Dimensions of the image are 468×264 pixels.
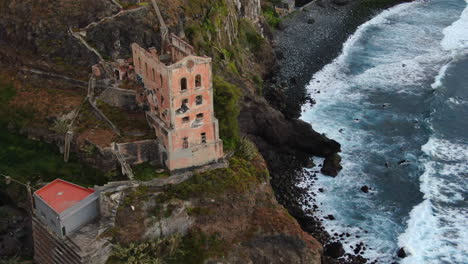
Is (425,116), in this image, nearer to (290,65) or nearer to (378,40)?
(290,65)

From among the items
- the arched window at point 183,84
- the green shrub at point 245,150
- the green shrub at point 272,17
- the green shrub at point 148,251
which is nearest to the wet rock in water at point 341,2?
the green shrub at point 272,17

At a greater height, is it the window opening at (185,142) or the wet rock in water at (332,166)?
the window opening at (185,142)

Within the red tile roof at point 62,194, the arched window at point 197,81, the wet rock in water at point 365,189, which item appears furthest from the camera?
the wet rock in water at point 365,189

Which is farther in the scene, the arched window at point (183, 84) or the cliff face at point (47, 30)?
the cliff face at point (47, 30)

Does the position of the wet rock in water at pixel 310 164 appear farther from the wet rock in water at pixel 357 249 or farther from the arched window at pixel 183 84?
the arched window at pixel 183 84

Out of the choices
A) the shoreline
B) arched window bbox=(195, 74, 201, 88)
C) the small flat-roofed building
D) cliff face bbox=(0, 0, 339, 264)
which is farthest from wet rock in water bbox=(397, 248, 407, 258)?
the small flat-roofed building

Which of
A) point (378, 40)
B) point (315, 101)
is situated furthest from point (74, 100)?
point (378, 40)

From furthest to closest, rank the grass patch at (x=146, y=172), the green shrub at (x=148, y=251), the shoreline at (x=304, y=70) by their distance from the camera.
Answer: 1. the shoreline at (x=304, y=70)
2. the grass patch at (x=146, y=172)
3. the green shrub at (x=148, y=251)
